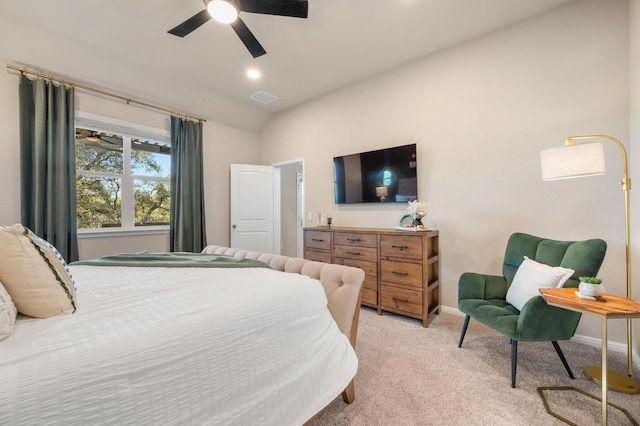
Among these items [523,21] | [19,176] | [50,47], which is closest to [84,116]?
[50,47]

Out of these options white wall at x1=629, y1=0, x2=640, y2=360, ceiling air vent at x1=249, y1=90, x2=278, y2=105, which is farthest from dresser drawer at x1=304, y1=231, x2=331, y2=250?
white wall at x1=629, y1=0, x2=640, y2=360

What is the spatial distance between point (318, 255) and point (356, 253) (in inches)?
23.4

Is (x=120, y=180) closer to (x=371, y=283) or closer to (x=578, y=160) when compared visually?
(x=371, y=283)

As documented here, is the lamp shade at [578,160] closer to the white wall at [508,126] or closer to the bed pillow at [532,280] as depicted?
the bed pillow at [532,280]

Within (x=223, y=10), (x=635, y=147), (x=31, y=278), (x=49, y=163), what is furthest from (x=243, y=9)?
(x=635, y=147)

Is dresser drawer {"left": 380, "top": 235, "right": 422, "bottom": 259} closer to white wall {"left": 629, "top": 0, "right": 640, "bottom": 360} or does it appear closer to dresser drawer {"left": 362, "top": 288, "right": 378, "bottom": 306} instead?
dresser drawer {"left": 362, "top": 288, "right": 378, "bottom": 306}

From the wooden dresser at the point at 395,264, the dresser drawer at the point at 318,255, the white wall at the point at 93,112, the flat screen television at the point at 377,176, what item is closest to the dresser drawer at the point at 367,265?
the wooden dresser at the point at 395,264

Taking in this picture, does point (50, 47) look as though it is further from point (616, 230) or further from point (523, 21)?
point (616, 230)

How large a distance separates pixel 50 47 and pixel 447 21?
4106 millimetres

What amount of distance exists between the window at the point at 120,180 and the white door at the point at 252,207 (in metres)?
1.05

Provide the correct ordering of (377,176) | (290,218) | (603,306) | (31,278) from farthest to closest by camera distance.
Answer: (290,218) → (377,176) → (603,306) → (31,278)

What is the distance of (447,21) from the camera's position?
2.52 meters

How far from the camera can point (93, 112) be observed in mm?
3172

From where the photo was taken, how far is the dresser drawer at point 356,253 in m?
2.96
